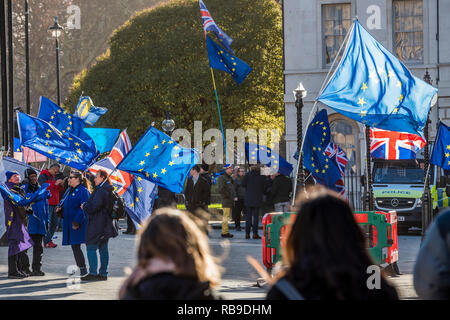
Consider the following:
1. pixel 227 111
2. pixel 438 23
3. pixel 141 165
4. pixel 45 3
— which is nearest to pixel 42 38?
pixel 45 3

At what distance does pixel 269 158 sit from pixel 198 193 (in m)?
4.26

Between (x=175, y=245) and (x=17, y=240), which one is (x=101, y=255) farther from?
(x=175, y=245)

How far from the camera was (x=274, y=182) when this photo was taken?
22.0 m

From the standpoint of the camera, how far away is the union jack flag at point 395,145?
66.1ft

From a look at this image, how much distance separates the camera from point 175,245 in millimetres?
3701

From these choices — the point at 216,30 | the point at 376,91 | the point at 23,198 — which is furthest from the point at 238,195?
the point at 23,198

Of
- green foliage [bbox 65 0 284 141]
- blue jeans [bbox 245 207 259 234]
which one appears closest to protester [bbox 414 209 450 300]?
blue jeans [bbox 245 207 259 234]

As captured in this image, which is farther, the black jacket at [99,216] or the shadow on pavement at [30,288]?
the black jacket at [99,216]

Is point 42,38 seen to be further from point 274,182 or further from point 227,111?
point 274,182

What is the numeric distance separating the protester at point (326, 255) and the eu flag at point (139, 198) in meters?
9.79

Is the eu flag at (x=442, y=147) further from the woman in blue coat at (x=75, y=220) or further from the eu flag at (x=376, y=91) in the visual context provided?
the woman in blue coat at (x=75, y=220)

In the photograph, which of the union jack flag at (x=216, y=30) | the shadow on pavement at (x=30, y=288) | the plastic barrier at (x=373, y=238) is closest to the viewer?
the shadow on pavement at (x=30, y=288)

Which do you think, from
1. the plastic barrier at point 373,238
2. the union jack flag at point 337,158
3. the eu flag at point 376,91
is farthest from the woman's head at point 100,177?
the union jack flag at point 337,158

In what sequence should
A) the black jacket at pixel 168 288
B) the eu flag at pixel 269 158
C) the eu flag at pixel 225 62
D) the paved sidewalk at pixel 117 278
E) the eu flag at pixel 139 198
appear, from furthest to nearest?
the eu flag at pixel 269 158, the eu flag at pixel 225 62, the eu flag at pixel 139 198, the paved sidewalk at pixel 117 278, the black jacket at pixel 168 288
